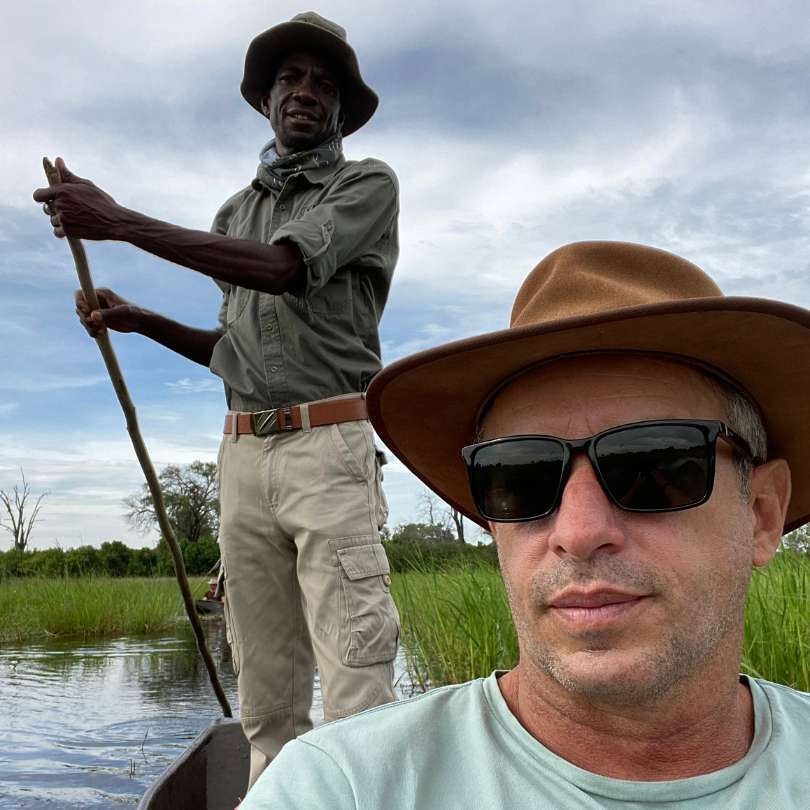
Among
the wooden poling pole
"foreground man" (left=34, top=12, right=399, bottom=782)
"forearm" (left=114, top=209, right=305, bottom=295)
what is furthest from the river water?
Result: "forearm" (left=114, top=209, right=305, bottom=295)

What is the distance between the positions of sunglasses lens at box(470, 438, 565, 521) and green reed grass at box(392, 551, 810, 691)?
6.35ft

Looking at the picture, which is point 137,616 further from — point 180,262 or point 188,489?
point 188,489

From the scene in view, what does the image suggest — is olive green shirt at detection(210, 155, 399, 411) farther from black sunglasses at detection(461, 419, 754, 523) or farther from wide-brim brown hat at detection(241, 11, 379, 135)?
black sunglasses at detection(461, 419, 754, 523)

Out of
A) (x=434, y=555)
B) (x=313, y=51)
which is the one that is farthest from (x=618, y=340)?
(x=434, y=555)

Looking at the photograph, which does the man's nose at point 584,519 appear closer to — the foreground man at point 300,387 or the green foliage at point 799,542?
the foreground man at point 300,387

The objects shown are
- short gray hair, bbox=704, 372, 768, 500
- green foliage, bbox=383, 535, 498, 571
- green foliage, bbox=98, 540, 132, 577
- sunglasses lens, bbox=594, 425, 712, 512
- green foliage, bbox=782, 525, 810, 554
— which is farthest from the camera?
green foliage, bbox=98, 540, 132, 577

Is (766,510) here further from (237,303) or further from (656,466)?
(237,303)

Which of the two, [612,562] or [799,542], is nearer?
[612,562]

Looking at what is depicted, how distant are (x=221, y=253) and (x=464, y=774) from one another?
189 cm

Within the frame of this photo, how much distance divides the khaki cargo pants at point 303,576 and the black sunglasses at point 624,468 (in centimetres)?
142

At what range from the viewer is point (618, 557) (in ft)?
3.54

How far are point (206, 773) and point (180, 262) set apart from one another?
1836mm

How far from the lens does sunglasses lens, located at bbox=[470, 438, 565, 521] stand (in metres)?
1.16

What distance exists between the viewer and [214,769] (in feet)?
10.7
